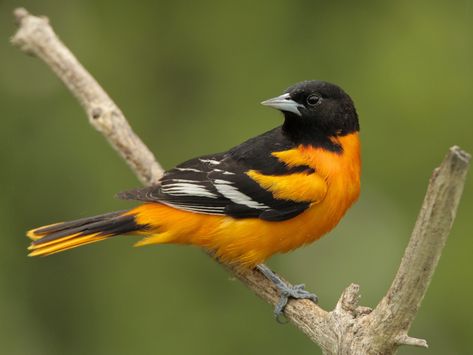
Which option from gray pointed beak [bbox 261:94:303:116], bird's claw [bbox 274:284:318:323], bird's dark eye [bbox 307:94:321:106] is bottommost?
bird's claw [bbox 274:284:318:323]

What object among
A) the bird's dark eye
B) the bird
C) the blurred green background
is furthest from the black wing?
the blurred green background

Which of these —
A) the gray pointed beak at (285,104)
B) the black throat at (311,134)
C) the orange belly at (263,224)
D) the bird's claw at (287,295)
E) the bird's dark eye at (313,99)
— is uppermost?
the bird's dark eye at (313,99)

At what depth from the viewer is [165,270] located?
549 cm

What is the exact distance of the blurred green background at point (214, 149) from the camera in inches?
201

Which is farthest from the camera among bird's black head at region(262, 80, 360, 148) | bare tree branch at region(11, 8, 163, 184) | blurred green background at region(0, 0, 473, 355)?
blurred green background at region(0, 0, 473, 355)

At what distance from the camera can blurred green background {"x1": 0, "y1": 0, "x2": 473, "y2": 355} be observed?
16.8 feet

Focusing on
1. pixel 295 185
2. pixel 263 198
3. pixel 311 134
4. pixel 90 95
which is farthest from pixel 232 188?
pixel 90 95

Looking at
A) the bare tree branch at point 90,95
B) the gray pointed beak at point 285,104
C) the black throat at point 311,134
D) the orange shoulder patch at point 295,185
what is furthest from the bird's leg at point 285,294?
the bare tree branch at point 90,95

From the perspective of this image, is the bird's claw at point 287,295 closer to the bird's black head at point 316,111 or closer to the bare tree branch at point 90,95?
the bird's black head at point 316,111

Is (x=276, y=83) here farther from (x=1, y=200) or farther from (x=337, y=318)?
(x=337, y=318)

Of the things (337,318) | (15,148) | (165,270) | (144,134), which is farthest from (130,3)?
(337,318)

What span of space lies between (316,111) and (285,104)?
18 centimetres

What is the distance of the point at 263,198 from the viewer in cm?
420

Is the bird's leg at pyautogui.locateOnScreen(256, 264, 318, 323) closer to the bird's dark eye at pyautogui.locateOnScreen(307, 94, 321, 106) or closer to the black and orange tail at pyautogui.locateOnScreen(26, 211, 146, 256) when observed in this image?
the black and orange tail at pyautogui.locateOnScreen(26, 211, 146, 256)
